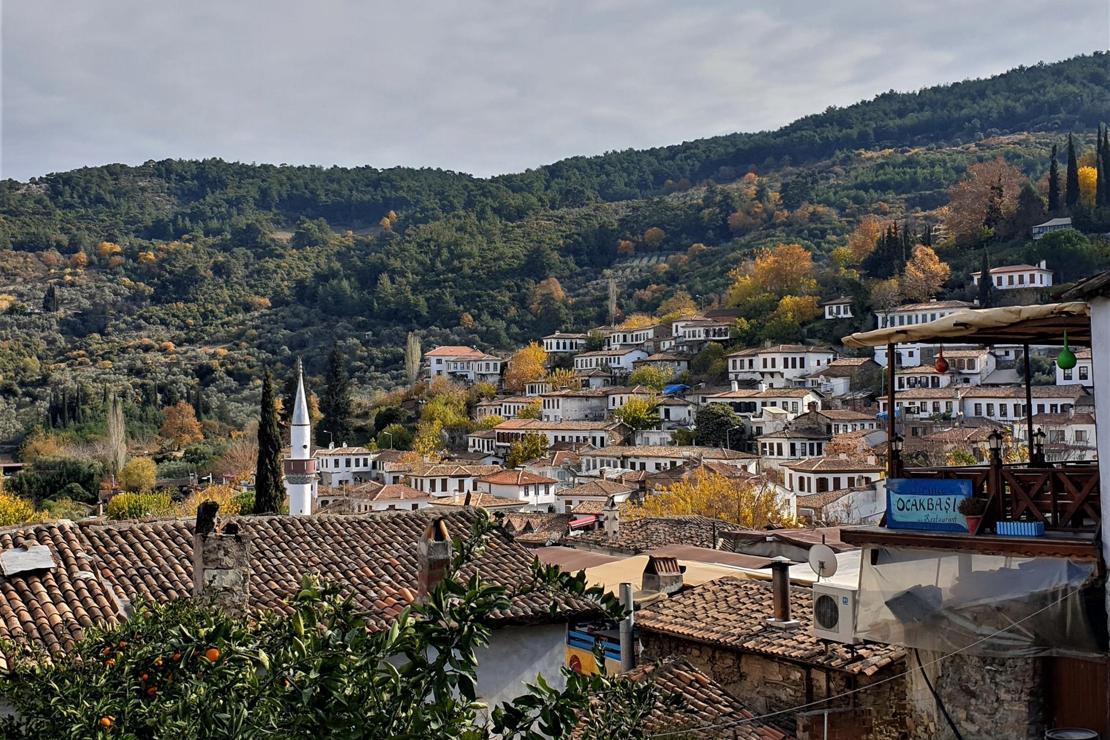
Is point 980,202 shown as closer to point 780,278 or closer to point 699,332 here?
point 780,278

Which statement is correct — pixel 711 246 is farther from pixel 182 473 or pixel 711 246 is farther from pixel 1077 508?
pixel 1077 508

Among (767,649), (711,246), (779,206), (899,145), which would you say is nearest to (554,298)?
(711,246)

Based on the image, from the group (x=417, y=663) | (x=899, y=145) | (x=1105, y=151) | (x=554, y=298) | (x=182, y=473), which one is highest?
(x=899, y=145)

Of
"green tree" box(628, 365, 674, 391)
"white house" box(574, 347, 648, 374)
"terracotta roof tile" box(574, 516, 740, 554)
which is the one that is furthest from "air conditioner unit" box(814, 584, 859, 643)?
"white house" box(574, 347, 648, 374)

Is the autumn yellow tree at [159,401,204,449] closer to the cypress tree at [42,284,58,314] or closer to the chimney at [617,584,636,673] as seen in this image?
the cypress tree at [42,284,58,314]

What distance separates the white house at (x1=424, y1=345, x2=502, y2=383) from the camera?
292ft

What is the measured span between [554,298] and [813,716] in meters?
103

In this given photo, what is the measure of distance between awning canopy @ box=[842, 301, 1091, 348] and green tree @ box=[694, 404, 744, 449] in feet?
165

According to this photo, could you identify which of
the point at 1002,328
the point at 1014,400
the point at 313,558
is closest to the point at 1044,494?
the point at 1002,328

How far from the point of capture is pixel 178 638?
15.6 ft

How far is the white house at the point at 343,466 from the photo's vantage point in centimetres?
6438

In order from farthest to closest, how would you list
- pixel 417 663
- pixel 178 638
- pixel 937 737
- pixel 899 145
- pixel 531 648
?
pixel 899 145, pixel 531 648, pixel 937 737, pixel 178 638, pixel 417 663

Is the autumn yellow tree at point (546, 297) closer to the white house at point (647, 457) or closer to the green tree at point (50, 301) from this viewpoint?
the green tree at point (50, 301)

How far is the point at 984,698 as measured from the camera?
26.0 feet
